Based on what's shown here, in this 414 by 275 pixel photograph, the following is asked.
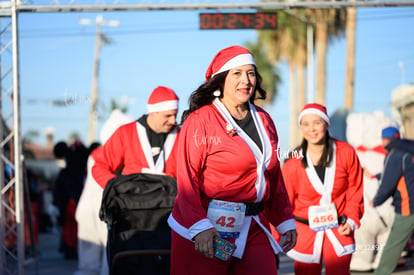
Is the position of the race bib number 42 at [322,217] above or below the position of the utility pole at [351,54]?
below

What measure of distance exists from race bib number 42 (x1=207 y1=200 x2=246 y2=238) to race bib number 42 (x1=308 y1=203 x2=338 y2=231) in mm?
2216

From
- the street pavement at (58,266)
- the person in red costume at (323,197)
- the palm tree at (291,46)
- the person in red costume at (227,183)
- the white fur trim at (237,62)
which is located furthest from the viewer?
the palm tree at (291,46)

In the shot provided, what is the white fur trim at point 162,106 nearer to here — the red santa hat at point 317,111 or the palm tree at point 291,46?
the red santa hat at point 317,111

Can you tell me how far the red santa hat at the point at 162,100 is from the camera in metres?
7.52

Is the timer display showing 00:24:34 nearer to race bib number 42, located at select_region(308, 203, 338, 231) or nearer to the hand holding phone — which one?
race bib number 42, located at select_region(308, 203, 338, 231)

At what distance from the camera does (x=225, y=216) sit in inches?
171

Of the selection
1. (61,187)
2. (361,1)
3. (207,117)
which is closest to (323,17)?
(61,187)

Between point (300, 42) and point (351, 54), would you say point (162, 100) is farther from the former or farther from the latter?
point (300, 42)

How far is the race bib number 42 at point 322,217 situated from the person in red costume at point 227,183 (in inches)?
75.2


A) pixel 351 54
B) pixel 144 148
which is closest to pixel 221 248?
pixel 144 148

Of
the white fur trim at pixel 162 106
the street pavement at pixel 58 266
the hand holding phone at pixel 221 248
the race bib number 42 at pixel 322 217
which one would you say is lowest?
the street pavement at pixel 58 266

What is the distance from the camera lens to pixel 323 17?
31734 millimetres

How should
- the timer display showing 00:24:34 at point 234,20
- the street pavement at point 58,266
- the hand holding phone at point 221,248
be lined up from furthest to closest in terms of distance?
the street pavement at point 58,266, the timer display showing 00:24:34 at point 234,20, the hand holding phone at point 221,248

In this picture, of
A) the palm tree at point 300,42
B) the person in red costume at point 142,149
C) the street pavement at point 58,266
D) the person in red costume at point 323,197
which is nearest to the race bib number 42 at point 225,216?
the person in red costume at point 323,197
